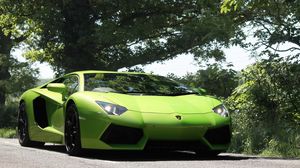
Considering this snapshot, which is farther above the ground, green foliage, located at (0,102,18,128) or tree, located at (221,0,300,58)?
tree, located at (221,0,300,58)

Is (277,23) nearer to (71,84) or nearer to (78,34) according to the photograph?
(71,84)

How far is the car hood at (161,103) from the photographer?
7.55m

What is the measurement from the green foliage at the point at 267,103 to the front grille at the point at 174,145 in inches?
89.9

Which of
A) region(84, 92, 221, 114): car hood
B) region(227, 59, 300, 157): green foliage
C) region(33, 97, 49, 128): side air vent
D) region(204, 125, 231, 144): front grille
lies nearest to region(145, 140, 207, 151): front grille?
region(204, 125, 231, 144): front grille

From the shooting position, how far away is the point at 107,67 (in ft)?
72.1

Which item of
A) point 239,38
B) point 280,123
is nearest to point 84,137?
point 280,123

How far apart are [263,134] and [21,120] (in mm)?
4127

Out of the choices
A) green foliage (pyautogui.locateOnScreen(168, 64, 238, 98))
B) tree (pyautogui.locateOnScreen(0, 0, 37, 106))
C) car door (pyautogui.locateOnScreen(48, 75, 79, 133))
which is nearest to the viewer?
car door (pyautogui.locateOnScreen(48, 75, 79, 133))

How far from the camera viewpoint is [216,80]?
17.6 metres

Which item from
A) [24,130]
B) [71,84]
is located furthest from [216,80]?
[71,84]

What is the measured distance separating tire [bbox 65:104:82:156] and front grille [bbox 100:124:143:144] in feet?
1.75

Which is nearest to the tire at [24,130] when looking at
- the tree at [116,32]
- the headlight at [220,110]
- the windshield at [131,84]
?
the windshield at [131,84]

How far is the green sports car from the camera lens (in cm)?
735

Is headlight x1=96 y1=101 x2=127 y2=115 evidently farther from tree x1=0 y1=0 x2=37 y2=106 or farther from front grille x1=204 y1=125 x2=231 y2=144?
tree x1=0 y1=0 x2=37 y2=106
